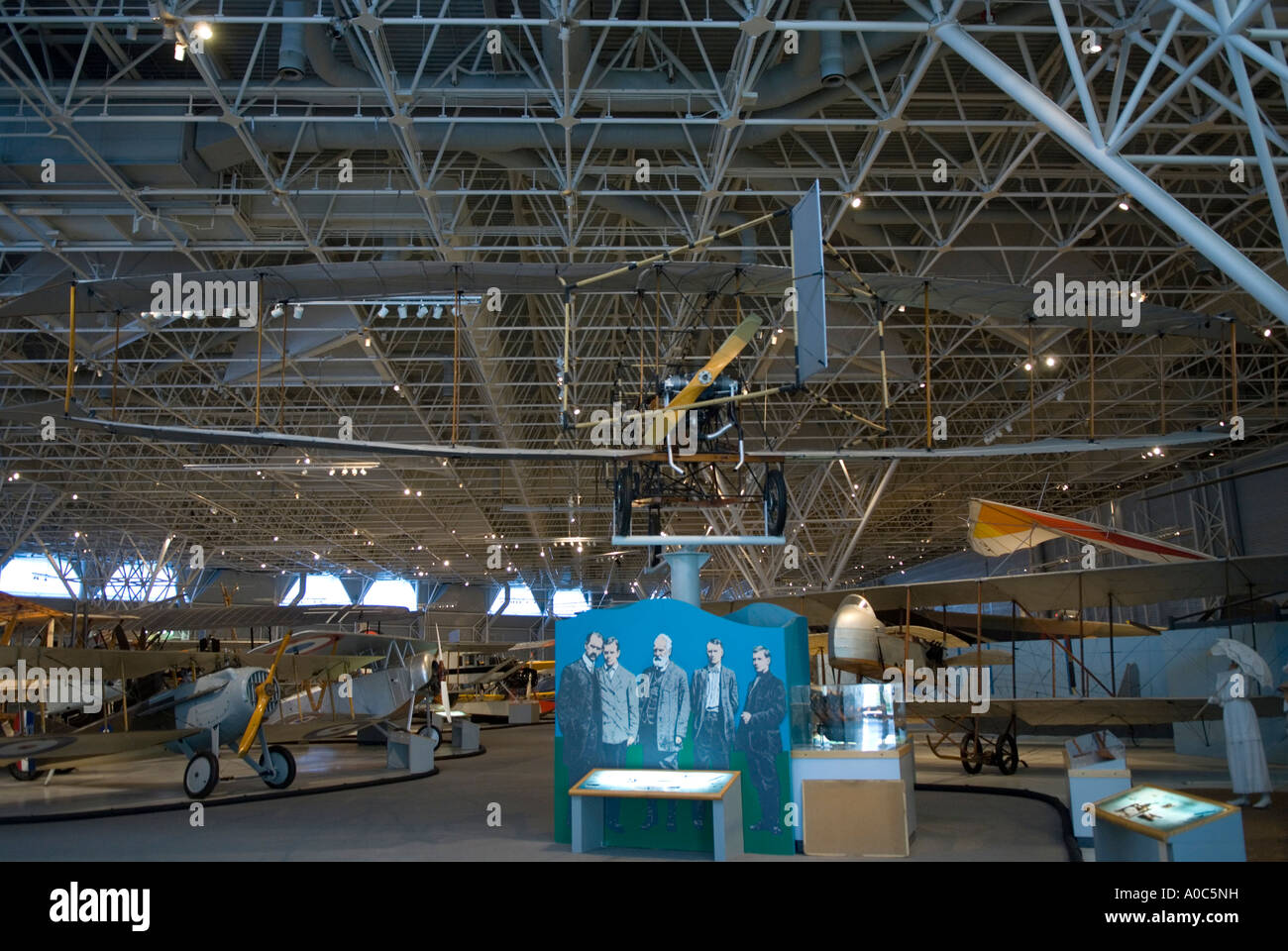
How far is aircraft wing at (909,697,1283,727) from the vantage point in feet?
44.9

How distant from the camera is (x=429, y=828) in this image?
9938 millimetres

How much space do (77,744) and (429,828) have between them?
213 inches

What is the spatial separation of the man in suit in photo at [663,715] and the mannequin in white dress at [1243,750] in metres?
6.24

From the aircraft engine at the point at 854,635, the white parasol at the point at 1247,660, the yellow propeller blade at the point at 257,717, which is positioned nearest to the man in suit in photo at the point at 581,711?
the yellow propeller blade at the point at 257,717

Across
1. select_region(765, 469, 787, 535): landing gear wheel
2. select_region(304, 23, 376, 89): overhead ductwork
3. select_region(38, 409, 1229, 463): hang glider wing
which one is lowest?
select_region(765, 469, 787, 535): landing gear wheel

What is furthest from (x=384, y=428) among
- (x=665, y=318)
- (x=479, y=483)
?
(x=665, y=318)

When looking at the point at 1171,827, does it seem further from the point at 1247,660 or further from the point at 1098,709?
the point at 1098,709

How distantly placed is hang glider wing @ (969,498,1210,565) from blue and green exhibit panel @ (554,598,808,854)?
13776 millimetres

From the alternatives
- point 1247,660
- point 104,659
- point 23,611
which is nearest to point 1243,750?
point 1247,660

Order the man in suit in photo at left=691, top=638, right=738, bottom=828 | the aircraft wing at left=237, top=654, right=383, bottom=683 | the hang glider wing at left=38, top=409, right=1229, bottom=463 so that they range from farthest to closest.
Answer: the aircraft wing at left=237, top=654, right=383, bottom=683 → the hang glider wing at left=38, top=409, right=1229, bottom=463 → the man in suit in photo at left=691, top=638, right=738, bottom=828

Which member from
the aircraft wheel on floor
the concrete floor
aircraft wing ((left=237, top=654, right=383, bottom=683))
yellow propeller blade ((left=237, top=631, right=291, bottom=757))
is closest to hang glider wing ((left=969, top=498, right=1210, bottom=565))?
the concrete floor

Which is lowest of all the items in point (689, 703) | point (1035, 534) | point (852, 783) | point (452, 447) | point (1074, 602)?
point (852, 783)

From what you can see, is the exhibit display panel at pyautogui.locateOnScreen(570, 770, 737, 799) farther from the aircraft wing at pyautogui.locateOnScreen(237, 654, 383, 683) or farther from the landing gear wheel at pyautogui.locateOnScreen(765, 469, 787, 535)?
the aircraft wing at pyautogui.locateOnScreen(237, 654, 383, 683)
